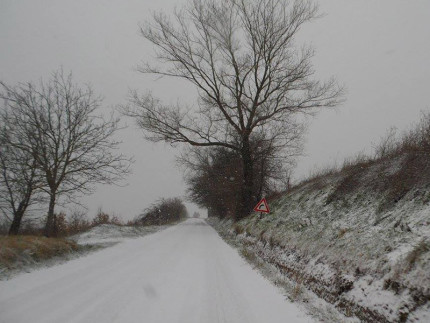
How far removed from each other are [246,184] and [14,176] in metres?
13.2

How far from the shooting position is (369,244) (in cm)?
479

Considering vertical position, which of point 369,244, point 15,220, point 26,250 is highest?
point 15,220

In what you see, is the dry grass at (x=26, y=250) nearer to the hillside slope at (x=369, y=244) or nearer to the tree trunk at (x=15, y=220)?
the tree trunk at (x=15, y=220)

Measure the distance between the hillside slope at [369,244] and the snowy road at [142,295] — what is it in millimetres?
921

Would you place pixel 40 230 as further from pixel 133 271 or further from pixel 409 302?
pixel 409 302

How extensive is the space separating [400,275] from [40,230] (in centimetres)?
1744

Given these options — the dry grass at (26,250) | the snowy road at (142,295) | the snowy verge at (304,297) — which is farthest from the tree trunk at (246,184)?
the dry grass at (26,250)

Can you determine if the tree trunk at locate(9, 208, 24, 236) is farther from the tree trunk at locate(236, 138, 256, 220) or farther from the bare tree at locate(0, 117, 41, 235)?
the tree trunk at locate(236, 138, 256, 220)

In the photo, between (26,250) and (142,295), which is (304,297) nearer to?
(142,295)

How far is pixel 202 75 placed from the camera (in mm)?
16594

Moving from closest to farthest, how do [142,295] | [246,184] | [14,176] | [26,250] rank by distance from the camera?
[142,295], [26,250], [14,176], [246,184]

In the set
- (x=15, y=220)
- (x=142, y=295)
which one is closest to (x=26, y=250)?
(x=142, y=295)

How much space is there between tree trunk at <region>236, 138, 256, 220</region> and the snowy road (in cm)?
1133

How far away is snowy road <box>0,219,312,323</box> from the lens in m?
3.70
